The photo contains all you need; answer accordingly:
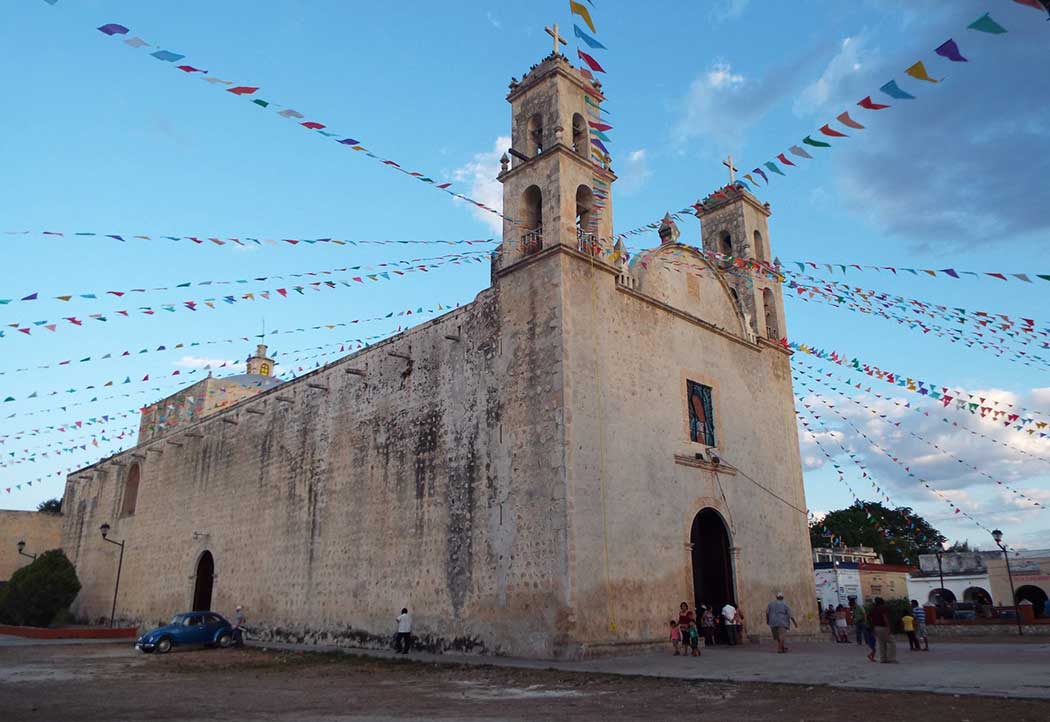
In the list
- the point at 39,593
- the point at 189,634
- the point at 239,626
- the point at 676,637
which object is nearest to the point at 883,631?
the point at 676,637

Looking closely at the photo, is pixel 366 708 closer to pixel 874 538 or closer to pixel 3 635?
pixel 3 635

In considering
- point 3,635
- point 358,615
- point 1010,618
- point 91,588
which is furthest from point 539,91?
point 91,588

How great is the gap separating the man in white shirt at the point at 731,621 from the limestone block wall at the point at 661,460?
0.90 metres

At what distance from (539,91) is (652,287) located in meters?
5.04

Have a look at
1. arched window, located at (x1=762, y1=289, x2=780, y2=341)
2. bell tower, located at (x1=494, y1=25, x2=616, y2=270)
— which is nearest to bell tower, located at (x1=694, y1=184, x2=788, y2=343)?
arched window, located at (x1=762, y1=289, x2=780, y2=341)

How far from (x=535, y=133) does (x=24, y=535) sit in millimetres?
31930

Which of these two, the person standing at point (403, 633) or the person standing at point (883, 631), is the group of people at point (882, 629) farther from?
the person standing at point (403, 633)

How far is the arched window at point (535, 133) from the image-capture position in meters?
16.5

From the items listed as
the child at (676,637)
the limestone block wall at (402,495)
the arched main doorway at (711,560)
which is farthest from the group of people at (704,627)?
the limestone block wall at (402,495)

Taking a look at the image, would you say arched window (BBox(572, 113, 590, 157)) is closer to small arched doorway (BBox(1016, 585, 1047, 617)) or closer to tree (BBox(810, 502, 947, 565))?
small arched doorway (BBox(1016, 585, 1047, 617))

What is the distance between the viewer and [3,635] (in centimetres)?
2377

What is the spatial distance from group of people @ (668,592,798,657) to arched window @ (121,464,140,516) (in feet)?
73.6

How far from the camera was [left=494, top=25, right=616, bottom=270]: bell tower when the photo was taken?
15.4m

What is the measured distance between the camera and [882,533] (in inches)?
2111
